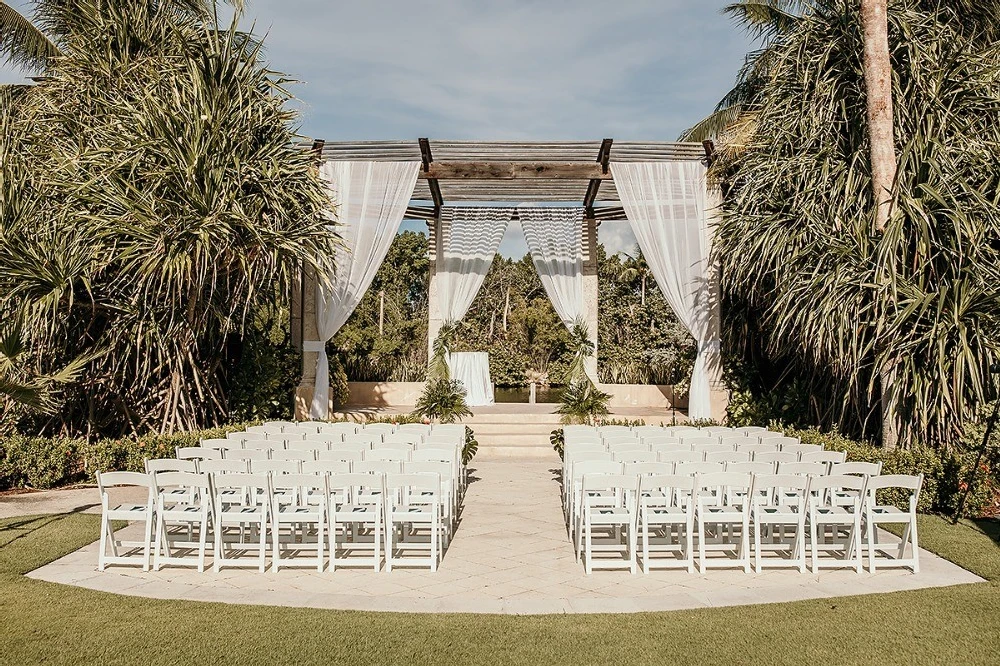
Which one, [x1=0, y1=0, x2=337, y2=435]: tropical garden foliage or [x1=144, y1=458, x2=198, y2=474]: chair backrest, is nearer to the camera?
[x1=144, y1=458, x2=198, y2=474]: chair backrest

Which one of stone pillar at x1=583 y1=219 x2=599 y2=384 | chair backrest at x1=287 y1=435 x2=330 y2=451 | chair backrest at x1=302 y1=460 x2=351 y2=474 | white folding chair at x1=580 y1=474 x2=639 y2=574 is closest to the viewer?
white folding chair at x1=580 y1=474 x2=639 y2=574

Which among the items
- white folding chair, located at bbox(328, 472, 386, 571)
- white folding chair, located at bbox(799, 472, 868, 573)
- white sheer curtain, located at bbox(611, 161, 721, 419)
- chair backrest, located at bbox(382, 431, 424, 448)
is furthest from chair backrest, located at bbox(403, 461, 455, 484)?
white sheer curtain, located at bbox(611, 161, 721, 419)

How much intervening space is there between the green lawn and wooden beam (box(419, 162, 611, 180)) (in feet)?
31.8

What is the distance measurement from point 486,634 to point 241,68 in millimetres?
8842

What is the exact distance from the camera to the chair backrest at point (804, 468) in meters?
6.01

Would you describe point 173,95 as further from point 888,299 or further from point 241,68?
point 888,299

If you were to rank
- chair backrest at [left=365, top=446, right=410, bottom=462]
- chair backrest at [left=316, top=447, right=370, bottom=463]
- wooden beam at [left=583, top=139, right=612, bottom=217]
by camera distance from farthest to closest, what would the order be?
1. wooden beam at [left=583, top=139, right=612, bottom=217]
2. chair backrest at [left=365, top=446, right=410, bottom=462]
3. chair backrest at [left=316, top=447, right=370, bottom=463]

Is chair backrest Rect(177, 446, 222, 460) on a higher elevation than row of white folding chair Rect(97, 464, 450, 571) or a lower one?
higher

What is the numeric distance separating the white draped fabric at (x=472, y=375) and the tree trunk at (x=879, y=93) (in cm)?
882

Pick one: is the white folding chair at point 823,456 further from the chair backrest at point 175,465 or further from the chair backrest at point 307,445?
the chair backrest at point 175,465

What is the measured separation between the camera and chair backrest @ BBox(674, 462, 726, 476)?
6145mm

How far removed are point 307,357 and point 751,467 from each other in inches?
350

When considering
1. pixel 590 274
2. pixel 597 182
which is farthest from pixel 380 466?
pixel 590 274

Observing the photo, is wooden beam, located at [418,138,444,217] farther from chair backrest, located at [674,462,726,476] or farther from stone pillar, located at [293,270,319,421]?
chair backrest, located at [674,462,726,476]
